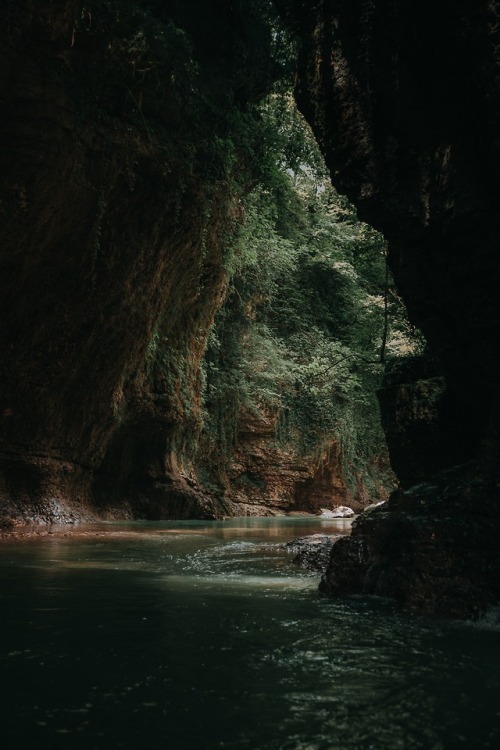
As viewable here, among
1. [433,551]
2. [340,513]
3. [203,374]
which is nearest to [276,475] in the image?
[340,513]

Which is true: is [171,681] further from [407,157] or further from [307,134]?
[307,134]

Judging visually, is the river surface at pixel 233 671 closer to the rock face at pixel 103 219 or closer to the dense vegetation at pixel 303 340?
Result: the rock face at pixel 103 219

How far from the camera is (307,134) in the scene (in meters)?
13.9

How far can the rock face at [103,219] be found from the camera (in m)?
8.70

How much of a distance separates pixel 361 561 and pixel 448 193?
10.3ft

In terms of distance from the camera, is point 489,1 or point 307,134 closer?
point 489,1

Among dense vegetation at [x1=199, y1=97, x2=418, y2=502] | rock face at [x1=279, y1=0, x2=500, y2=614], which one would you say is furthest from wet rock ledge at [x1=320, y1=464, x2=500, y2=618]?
dense vegetation at [x1=199, y1=97, x2=418, y2=502]

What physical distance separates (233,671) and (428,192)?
4.23 meters

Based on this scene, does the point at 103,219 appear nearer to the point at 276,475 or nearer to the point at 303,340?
the point at 303,340

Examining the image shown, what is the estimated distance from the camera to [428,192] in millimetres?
5484

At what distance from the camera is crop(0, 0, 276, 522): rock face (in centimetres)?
870

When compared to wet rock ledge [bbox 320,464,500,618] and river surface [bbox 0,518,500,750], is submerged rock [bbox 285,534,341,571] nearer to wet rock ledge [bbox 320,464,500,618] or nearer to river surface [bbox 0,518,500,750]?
wet rock ledge [bbox 320,464,500,618]

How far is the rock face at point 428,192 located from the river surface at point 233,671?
0.45 m

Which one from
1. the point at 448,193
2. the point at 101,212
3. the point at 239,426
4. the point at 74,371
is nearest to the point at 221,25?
the point at 101,212
